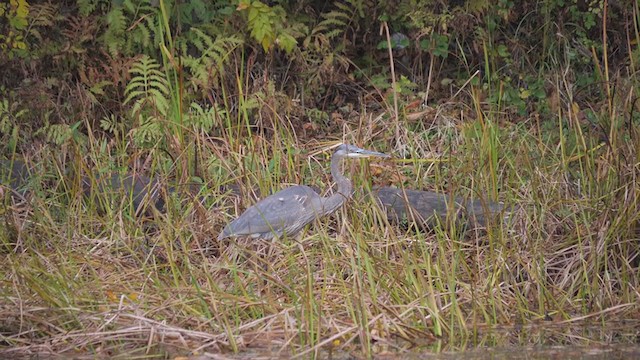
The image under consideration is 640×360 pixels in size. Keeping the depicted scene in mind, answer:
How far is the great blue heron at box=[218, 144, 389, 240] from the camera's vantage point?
7.04 meters

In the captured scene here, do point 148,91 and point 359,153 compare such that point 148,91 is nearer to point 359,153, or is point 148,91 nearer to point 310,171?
point 310,171

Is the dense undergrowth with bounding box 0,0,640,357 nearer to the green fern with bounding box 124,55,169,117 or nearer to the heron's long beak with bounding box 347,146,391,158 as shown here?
the green fern with bounding box 124,55,169,117

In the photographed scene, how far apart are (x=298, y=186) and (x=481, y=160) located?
4.09 ft

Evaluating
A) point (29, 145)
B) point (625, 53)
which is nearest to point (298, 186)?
point (29, 145)

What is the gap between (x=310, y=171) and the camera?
328 inches

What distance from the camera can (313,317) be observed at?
545 cm

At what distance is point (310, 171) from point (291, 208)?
3.68 ft

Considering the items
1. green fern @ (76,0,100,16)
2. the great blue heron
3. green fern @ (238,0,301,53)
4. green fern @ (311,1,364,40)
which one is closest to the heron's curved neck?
the great blue heron

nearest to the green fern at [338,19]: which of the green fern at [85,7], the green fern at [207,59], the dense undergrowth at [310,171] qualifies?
the dense undergrowth at [310,171]

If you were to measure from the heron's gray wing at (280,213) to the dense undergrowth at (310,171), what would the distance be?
17 centimetres

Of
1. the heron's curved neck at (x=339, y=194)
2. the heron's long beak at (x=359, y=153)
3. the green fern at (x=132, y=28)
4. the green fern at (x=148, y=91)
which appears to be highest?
the green fern at (x=132, y=28)

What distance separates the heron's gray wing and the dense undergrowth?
17 centimetres

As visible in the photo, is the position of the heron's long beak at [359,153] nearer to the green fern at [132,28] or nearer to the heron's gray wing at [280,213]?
the heron's gray wing at [280,213]

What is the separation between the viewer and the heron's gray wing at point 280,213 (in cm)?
702
